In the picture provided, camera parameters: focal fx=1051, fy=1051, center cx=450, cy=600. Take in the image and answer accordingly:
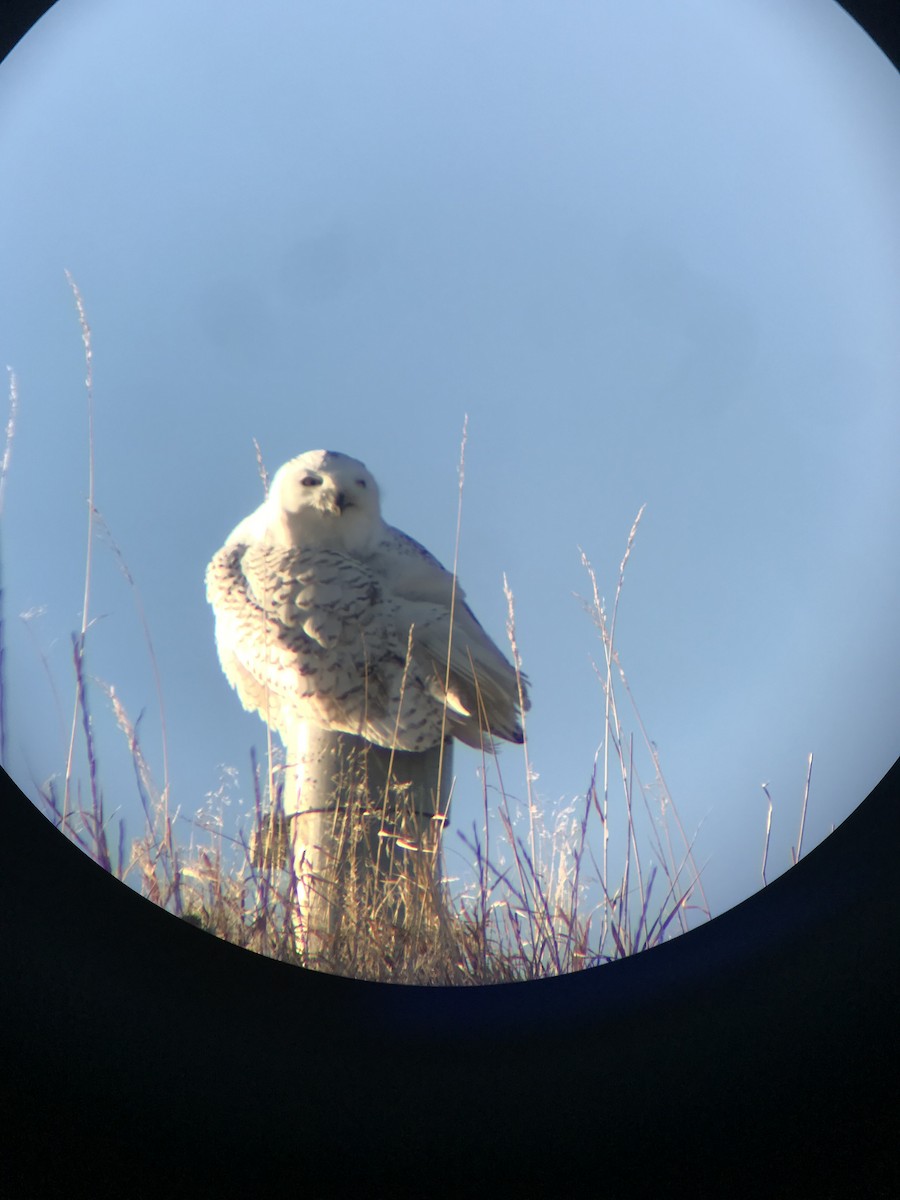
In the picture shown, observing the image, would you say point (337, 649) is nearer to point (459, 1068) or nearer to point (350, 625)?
point (350, 625)

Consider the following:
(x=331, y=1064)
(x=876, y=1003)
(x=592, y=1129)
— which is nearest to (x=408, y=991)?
(x=331, y=1064)

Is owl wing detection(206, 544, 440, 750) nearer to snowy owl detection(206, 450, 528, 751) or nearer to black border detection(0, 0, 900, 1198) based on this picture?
snowy owl detection(206, 450, 528, 751)

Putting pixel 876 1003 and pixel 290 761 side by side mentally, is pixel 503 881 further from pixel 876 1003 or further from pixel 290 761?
pixel 876 1003

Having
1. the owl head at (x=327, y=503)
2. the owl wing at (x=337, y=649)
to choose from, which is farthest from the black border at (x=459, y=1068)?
the owl head at (x=327, y=503)

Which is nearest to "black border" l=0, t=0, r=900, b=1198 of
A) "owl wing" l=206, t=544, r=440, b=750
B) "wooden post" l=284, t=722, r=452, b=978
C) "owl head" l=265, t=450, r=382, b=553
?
"wooden post" l=284, t=722, r=452, b=978

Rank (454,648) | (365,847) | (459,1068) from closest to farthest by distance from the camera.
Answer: (459,1068)
(365,847)
(454,648)

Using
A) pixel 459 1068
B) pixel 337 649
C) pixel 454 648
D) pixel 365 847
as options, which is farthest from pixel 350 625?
pixel 459 1068

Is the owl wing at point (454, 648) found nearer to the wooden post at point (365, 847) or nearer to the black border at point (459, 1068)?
the wooden post at point (365, 847)
